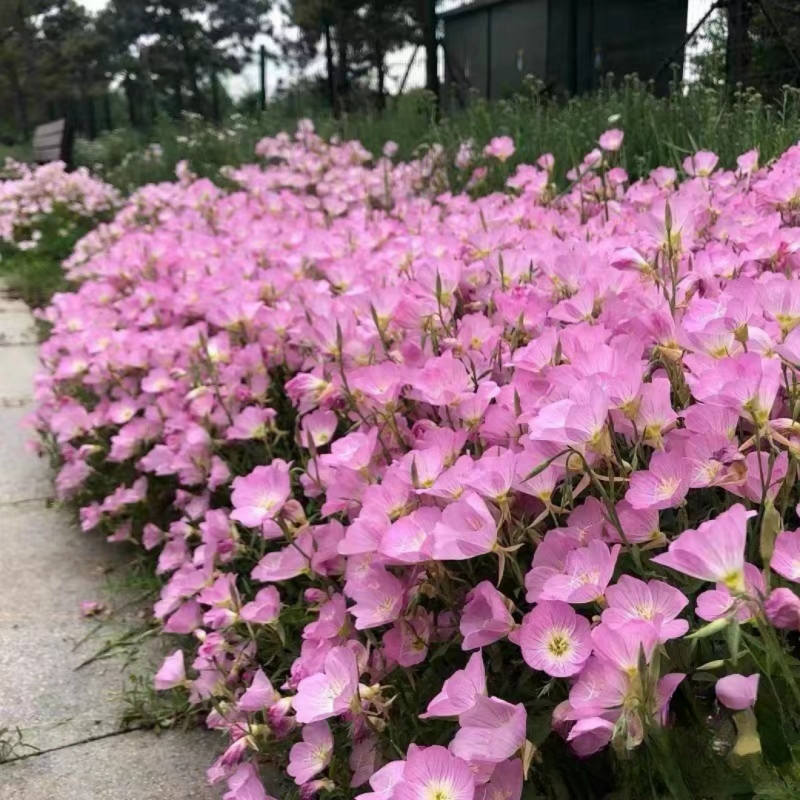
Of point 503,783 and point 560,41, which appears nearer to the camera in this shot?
point 503,783

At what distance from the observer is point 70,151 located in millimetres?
10422

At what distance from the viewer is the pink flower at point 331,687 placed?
3.53 feet

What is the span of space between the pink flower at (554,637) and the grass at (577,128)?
7.96ft

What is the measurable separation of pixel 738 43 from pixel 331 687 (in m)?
6.13

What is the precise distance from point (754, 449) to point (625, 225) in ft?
3.94

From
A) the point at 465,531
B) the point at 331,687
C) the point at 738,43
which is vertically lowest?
the point at 331,687

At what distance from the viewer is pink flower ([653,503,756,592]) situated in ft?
2.44

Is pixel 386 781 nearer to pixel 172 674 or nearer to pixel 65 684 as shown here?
pixel 172 674

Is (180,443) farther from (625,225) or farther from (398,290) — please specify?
(625,225)

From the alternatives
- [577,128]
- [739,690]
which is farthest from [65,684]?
[577,128]

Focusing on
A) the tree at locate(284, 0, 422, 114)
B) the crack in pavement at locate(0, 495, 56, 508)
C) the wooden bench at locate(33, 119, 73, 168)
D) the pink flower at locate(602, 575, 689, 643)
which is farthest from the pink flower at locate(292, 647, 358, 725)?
the tree at locate(284, 0, 422, 114)

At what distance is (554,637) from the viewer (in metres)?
0.94

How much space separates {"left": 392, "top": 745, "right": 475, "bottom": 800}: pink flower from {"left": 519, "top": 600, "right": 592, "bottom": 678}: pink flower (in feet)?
0.42

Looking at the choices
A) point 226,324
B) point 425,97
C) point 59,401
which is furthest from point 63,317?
point 425,97
